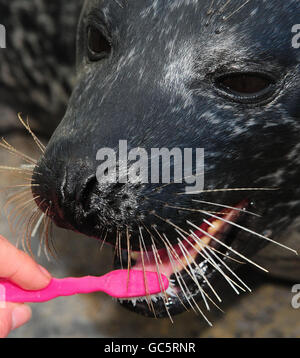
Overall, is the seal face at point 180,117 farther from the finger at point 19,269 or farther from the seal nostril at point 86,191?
the finger at point 19,269

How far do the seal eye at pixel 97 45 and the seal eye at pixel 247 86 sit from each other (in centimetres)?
39

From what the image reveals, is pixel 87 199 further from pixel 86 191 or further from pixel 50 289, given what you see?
pixel 50 289

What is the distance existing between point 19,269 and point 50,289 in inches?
7.1

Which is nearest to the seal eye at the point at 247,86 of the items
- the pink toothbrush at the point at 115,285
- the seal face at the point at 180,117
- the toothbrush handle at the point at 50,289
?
the seal face at the point at 180,117

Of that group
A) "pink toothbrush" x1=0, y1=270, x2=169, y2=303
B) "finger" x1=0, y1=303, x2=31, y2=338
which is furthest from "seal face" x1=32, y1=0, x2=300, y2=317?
"finger" x1=0, y1=303, x2=31, y2=338

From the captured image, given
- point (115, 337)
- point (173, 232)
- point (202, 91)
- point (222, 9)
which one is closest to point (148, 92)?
point (202, 91)

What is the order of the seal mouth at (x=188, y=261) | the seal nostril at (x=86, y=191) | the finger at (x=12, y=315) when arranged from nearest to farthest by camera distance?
the seal nostril at (x=86, y=191)
the finger at (x=12, y=315)
the seal mouth at (x=188, y=261)

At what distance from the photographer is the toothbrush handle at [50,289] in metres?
1.72

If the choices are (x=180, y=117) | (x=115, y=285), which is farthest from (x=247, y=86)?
(x=115, y=285)

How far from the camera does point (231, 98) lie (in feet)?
5.40

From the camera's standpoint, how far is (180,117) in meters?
1.66

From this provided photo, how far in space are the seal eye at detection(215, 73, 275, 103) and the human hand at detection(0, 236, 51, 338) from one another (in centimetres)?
68

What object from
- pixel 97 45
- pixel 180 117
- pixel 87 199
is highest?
pixel 97 45

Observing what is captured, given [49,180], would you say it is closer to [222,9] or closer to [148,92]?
[148,92]
